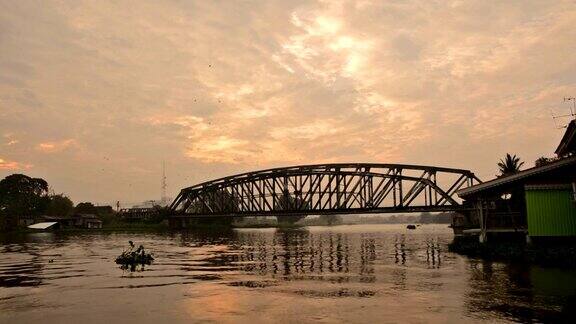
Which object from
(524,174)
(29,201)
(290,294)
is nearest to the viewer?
(290,294)

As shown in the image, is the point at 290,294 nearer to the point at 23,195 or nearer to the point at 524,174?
the point at 524,174

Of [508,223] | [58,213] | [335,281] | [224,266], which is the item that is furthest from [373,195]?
[58,213]

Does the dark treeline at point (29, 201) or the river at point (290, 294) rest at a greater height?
the dark treeline at point (29, 201)

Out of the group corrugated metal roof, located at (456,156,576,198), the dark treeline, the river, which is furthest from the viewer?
the dark treeline

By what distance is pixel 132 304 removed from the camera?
61.9ft

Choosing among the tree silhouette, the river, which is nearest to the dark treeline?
the tree silhouette

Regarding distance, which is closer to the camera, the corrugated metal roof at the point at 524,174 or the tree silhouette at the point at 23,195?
the corrugated metal roof at the point at 524,174

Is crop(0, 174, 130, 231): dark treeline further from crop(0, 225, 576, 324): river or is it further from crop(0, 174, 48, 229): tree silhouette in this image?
crop(0, 225, 576, 324): river

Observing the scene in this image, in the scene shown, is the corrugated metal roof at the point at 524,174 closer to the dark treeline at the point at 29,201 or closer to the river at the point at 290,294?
the river at the point at 290,294

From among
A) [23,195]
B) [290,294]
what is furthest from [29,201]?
[290,294]

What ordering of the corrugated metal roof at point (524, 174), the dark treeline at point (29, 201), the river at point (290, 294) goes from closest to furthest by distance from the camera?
the river at point (290, 294)
the corrugated metal roof at point (524, 174)
the dark treeline at point (29, 201)

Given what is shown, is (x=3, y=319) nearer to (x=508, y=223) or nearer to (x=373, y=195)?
(x=508, y=223)

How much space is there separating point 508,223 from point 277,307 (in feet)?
107

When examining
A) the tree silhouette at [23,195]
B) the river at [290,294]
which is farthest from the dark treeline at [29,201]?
the river at [290,294]
